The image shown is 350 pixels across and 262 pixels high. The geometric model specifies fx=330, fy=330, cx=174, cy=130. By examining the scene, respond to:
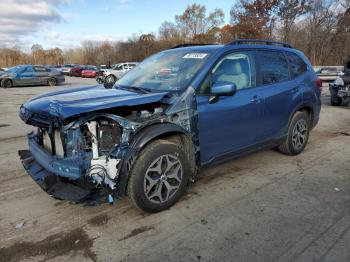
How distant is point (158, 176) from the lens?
11.7 feet

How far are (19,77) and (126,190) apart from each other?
70.3 ft

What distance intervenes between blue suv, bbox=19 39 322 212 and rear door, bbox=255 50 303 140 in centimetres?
2

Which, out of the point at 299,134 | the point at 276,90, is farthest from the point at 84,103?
the point at 299,134

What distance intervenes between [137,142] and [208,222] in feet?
3.69

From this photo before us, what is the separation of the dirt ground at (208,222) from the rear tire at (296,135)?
A: 562 mm

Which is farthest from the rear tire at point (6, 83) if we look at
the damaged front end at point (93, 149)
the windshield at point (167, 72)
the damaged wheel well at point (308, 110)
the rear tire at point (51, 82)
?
the damaged wheel well at point (308, 110)

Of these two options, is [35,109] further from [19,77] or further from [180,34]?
[180,34]

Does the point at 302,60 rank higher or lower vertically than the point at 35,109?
higher

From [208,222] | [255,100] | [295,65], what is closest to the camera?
[208,222]

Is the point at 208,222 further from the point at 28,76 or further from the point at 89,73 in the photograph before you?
the point at 89,73

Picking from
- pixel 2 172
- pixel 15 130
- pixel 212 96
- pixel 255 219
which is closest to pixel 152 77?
pixel 212 96

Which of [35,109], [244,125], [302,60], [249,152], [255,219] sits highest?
[302,60]

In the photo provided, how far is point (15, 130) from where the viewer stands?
791 cm

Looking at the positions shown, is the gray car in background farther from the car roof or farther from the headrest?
the headrest
